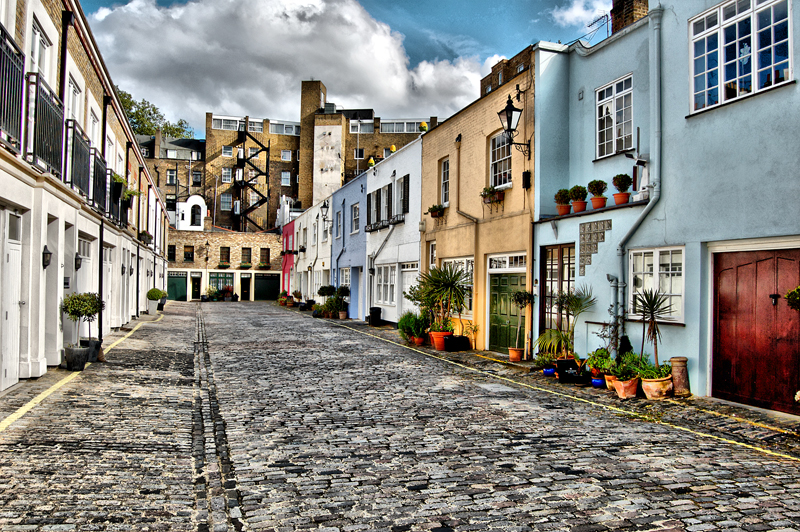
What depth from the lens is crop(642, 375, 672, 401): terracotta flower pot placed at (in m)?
8.46

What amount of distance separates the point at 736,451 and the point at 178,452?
5.49 metres

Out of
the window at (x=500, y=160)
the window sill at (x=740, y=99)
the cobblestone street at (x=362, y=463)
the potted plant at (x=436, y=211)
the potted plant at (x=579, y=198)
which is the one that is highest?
the window at (x=500, y=160)

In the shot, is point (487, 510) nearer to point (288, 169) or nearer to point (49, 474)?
point (49, 474)

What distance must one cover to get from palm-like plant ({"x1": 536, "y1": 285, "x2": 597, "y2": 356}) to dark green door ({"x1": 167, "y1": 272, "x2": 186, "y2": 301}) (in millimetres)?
40610

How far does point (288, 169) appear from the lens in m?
58.8

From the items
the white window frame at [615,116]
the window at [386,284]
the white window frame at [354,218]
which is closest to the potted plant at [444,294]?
the white window frame at [615,116]

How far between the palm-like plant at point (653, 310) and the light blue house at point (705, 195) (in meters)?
0.13

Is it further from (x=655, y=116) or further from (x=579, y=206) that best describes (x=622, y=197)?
(x=655, y=116)

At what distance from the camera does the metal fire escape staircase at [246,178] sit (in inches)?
2218

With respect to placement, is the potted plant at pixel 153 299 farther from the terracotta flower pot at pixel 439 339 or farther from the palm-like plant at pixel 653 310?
the palm-like plant at pixel 653 310

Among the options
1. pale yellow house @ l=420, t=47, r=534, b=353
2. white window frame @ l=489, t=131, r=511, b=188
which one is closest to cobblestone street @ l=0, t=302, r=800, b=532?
pale yellow house @ l=420, t=47, r=534, b=353

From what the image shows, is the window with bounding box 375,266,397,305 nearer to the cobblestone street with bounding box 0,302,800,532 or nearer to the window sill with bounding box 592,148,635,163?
the window sill with bounding box 592,148,635,163

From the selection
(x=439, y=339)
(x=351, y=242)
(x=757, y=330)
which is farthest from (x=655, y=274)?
(x=351, y=242)

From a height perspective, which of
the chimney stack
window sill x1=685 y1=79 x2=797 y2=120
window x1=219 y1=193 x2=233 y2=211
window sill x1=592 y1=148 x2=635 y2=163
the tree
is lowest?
window sill x1=592 y1=148 x2=635 y2=163
